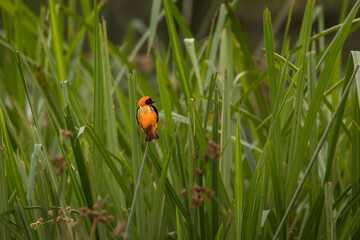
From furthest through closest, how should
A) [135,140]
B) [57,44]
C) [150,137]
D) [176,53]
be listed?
[57,44]
[176,53]
[135,140]
[150,137]

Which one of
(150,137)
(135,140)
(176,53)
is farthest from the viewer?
(176,53)

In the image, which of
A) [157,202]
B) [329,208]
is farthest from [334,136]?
[157,202]

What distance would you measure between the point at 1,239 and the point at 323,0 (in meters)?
4.94

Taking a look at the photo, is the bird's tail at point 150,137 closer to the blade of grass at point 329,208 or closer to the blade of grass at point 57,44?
the blade of grass at point 329,208

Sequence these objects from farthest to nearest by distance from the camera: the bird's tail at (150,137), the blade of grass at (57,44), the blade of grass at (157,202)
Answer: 1. the blade of grass at (57,44)
2. the blade of grass at (157,202)
3. the bird's tail at (150,137)

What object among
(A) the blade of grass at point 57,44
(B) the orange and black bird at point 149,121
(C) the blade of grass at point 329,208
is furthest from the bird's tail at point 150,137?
(A) the blade of grass at point 57,44

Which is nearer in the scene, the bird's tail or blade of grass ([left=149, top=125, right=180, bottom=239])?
the bird's tail

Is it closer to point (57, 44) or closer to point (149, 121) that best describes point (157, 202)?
point (149, 121)

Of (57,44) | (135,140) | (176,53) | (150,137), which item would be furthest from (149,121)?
(57,44)

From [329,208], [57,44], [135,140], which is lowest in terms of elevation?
[329,208]

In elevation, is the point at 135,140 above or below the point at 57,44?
below

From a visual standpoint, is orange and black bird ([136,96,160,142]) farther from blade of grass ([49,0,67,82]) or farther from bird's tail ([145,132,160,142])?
blade of grass ([49,0,67,82])

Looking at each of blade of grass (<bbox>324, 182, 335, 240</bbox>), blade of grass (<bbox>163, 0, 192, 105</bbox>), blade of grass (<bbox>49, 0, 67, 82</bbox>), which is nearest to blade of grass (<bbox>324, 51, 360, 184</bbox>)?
blade of grass (<bbox>324, 182, 335, 240</bbox>)

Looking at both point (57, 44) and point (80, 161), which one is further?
point (57, 44)
